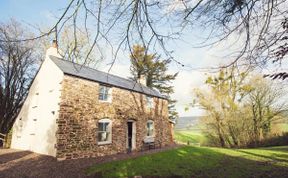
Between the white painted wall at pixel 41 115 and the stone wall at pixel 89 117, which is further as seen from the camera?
the white painted wall at pixel 41 115

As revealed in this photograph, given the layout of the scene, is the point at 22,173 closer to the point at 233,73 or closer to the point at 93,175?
the point at 93,175

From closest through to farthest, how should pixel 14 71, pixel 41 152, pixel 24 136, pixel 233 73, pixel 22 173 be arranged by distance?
pixel 233 73
pixel 22 173
pixel 41 152
pixel 24 136
pixel 14 71

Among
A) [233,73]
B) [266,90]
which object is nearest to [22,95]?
[233,73]

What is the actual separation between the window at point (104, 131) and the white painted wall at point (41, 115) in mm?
3094

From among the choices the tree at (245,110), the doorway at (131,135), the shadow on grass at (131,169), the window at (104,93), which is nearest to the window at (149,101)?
the doorway at (131,135)

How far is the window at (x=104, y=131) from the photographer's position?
14.2 m

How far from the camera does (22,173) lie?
860 centimetres

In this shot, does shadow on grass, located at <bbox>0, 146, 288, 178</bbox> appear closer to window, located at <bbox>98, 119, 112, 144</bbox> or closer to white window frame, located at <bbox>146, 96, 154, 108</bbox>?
window, located at <bbox>98, 119, 112, 144</bbox>

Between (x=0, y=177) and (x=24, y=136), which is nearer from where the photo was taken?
(x=0, y=177)

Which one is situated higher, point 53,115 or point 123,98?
point 123,98

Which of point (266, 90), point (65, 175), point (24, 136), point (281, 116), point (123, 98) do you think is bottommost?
point (65, 175)

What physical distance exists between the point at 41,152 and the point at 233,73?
1331 cm

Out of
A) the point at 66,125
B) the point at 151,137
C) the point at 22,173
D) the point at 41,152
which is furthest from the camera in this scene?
the point at 151,137

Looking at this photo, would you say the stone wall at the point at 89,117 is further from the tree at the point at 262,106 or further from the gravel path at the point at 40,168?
the tree at the point at 262,106
